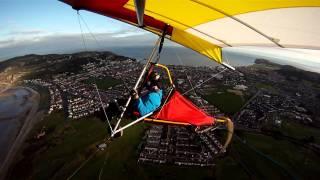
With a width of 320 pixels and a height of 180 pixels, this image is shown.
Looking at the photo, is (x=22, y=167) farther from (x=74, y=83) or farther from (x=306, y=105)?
(x=306, y=105)

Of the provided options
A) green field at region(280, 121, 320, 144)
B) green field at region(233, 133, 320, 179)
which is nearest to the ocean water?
green field at region(233, 133, 320, 179)

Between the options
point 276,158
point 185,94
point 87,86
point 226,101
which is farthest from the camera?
point 87,86

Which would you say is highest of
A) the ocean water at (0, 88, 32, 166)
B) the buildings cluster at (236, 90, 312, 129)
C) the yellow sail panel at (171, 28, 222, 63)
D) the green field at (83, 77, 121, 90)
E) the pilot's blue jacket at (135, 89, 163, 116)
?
the yellow sail panel at (171, 28, 222, 63)

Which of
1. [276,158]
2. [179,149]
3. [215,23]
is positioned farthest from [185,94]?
[215,23]

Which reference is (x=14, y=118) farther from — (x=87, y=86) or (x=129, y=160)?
(x=129, y=160)

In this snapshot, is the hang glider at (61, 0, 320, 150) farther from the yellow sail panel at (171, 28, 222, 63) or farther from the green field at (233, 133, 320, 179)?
the green field at (233, 133, 320, 179)

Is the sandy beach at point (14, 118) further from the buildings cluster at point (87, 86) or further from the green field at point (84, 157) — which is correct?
the buildings cluster at point (87, 86)
